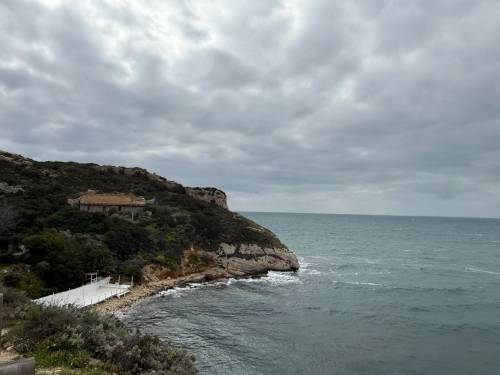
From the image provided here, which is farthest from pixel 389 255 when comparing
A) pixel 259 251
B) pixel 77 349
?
pixel 77 349

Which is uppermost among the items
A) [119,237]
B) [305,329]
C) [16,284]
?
[119,237]

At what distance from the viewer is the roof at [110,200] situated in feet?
184

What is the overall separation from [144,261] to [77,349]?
33217 millimetres

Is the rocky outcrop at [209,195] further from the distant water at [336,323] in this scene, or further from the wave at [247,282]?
the distant water at [336,323]

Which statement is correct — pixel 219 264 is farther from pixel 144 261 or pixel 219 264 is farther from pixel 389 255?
pixel 389 255

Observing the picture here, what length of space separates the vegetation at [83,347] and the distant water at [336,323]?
30.1 ft

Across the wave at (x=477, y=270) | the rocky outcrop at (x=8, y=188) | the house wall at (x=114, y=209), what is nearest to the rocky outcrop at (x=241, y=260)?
the house wall at (x=114, y=209)

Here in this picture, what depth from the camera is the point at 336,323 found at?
105 ft

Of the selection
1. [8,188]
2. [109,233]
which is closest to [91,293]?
[109,233]

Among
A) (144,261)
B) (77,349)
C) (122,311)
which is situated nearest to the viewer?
(77,349)

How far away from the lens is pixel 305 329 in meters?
30.2

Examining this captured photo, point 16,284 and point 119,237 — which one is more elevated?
point 119,237

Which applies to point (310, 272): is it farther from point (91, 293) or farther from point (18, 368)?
point (18, 368)

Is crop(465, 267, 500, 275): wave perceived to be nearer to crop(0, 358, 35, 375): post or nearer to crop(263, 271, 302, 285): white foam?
crop(263, 271, 302, 285): white foam
